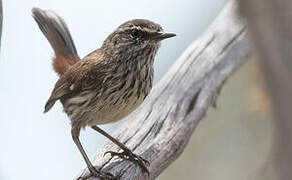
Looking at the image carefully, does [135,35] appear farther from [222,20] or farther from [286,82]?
[286,82]

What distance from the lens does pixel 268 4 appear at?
2.03 m

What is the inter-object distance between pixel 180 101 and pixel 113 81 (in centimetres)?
59

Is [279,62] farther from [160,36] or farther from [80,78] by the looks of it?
[80,78]

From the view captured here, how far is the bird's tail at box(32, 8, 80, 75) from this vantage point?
493cm

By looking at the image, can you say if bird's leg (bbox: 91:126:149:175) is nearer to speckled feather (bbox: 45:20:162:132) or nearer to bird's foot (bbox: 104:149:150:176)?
bird's foot (bbox: 104:149:150:176)

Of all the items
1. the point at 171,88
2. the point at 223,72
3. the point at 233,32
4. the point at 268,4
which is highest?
the point at 268,4

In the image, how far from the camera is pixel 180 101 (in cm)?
434

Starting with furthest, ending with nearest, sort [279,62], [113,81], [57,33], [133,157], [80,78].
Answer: [57,33], [80,78], [113,81], [133,157], [279,62]

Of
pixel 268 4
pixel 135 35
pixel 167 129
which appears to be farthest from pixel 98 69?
pixel 268 4

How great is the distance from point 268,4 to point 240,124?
10.1 feet

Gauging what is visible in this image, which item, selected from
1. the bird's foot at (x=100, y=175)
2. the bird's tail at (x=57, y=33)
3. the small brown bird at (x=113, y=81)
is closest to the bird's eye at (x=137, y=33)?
the small brown bird at (x=113, y=81)

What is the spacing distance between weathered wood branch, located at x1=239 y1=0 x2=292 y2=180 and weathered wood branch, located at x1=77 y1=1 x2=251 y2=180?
178 cm

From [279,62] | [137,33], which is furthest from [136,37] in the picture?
[279,62]

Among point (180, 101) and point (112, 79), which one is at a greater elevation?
point (180, 101)
